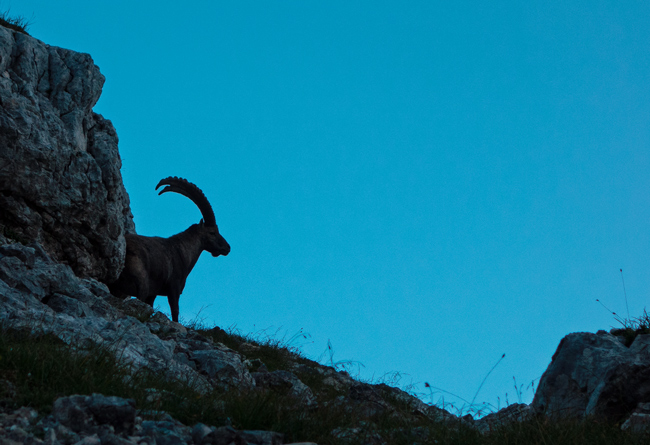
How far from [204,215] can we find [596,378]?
12.9 meters

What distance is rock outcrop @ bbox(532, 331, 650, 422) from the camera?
6.64 m

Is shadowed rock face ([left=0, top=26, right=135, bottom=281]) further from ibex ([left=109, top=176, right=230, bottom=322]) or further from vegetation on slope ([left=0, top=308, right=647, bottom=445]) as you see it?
vegetation on slope ([left=0, top=308, right=647, bottom=445])

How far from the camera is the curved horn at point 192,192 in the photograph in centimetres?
1655

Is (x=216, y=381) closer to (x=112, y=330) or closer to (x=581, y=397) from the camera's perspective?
(x=112, y=330)

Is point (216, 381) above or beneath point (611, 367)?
beneath

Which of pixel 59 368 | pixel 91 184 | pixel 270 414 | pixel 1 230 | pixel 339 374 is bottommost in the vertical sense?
pixel 59 368

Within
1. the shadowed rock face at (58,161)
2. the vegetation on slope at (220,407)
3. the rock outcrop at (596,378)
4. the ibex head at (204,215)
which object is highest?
the ibex head at (204,215)

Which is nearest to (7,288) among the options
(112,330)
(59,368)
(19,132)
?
(112,330)

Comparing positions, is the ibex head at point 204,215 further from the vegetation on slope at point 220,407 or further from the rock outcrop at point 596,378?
the rock outcrop at point 596,378

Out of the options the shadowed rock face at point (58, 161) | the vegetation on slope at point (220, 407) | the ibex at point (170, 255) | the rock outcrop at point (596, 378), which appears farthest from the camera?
the ibex at point (170, 255)

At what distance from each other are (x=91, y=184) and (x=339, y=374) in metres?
6.98

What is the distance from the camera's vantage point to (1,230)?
10.7 meters

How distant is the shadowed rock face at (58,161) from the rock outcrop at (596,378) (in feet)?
31.1

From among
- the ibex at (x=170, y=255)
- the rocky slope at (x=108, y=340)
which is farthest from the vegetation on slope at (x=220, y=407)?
the ibex at (x=170, y=255)
